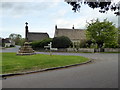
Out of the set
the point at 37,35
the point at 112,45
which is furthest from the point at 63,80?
the point at 37,35

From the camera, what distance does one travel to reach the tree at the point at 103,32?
35469 mm

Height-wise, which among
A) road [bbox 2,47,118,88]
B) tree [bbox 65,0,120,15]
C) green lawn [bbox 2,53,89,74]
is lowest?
road [bbox 2,47,118,88]

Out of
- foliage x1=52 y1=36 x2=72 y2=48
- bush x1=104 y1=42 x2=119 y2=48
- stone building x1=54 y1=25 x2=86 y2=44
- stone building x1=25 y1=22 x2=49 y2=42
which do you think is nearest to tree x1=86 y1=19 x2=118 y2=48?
bush x1=104 y1=42 x2=119 y2=48

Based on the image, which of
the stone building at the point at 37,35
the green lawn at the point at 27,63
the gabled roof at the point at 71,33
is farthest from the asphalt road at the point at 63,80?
the stone building at the point at 37,35

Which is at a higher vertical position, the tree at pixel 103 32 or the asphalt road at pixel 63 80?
the tree at pixel 103 32

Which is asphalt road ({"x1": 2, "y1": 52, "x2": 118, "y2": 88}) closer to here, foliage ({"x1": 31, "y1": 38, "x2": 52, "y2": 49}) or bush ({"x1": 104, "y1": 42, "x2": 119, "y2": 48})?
bush ({"x1": 104, "y1": 42, "x2": 119, "y2": 48})

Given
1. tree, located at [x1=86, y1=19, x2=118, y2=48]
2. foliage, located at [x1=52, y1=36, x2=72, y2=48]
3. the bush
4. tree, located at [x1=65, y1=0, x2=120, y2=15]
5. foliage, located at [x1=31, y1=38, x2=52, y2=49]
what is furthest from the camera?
foliage, located at [x1=31, y1=38, x2=52, y2=49]

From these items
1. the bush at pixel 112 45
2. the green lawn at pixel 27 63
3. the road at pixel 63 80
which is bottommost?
the road at pixel 63 80

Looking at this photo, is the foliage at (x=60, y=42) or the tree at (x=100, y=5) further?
the foliage at (x=60, y=42)

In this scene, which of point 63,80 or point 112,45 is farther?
point 112,45

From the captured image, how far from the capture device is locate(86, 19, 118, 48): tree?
3547 centimetres

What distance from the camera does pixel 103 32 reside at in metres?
35.0

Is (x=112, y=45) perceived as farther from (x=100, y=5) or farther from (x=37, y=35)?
(x=37, y=35)

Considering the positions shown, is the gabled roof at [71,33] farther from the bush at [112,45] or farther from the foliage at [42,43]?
the bush at [112,45]
